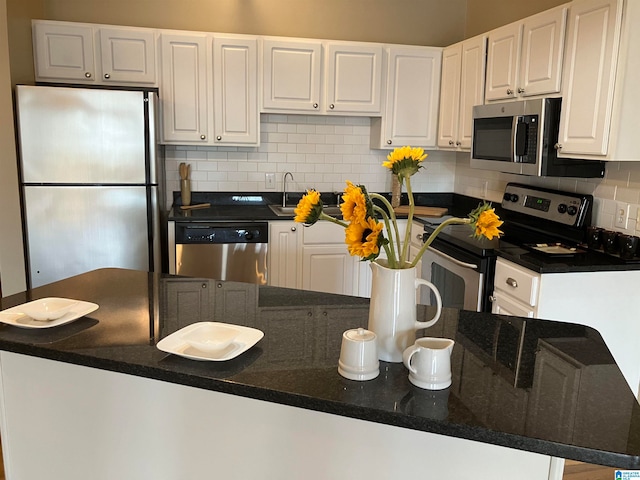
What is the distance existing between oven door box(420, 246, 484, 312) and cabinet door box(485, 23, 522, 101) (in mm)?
1041

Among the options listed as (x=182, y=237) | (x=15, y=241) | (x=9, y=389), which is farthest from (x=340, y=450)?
(x=15, y=241)

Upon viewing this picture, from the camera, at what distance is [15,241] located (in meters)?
3.41

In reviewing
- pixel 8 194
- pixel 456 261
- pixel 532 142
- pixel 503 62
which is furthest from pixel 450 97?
pixel 8 194

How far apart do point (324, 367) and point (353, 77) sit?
3042 millimetres

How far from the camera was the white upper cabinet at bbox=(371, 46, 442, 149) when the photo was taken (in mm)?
3980

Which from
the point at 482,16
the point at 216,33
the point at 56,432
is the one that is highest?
the point at 482,16

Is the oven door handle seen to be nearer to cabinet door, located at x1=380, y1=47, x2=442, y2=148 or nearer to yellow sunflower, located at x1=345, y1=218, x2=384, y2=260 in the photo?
cabinet door, located at x1=380, y1=47, x2=442, y2=148

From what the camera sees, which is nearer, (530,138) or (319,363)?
(319,363)

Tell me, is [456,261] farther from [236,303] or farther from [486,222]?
[486,222]

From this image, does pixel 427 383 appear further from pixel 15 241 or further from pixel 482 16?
pixel 482 16

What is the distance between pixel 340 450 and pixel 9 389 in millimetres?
989

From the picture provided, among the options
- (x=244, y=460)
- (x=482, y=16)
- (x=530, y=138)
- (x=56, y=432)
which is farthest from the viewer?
(x=482, y=16)

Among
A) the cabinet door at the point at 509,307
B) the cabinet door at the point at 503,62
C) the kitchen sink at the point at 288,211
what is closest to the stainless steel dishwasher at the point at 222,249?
A: the kitchen sink at the point at 288,211

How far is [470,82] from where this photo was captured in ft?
11.8
